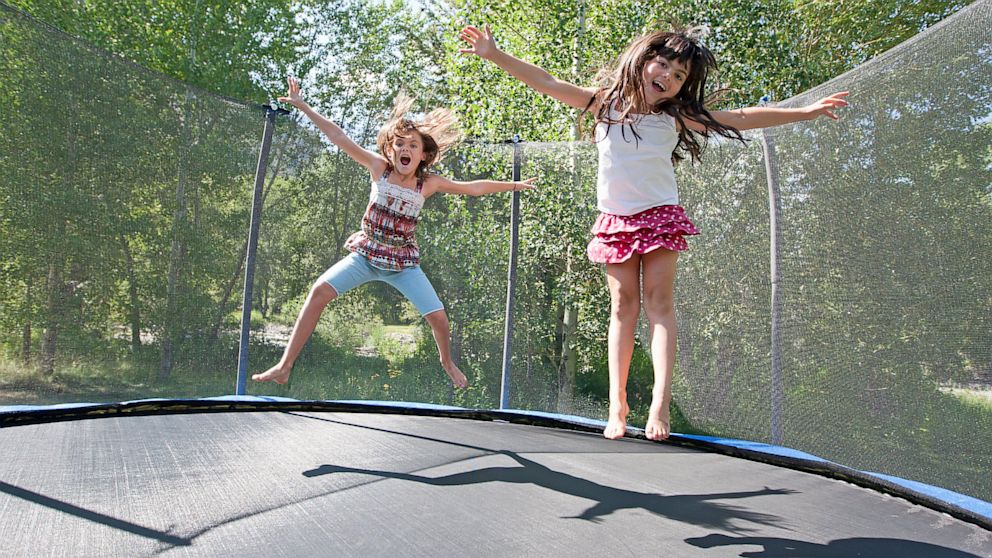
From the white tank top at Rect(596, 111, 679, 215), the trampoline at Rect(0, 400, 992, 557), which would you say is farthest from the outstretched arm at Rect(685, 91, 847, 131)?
the trampoline at Rect(0, 400, 992, 557)

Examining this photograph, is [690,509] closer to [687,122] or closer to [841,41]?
[687,122]

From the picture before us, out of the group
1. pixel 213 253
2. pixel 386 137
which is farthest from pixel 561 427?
pixel 213 253

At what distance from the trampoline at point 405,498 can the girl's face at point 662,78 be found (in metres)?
0.90

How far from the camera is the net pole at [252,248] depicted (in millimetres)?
2641

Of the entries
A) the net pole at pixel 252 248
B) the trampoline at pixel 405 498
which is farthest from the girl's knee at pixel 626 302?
the net pole at pixel 252 248

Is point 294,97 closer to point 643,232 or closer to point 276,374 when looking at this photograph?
point 276,374

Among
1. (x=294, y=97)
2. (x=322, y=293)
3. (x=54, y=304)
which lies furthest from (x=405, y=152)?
(x=54, y=304)

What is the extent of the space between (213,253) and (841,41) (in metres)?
5.75

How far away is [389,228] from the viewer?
2.28m

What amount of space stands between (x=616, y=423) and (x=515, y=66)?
85 cm

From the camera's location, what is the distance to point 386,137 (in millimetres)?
2367

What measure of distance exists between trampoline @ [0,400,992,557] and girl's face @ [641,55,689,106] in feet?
2.94

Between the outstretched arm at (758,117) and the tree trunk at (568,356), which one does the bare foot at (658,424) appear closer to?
the outstretched arm at (758,117)

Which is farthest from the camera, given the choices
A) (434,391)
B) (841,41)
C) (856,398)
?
(841,41)
